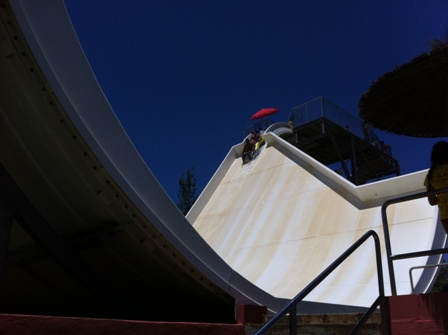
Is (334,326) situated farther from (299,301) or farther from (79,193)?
(79,193)

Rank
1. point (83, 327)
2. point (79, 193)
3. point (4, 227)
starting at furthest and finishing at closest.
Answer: point (79, 193) → point (4, 227) → point (83, 327)

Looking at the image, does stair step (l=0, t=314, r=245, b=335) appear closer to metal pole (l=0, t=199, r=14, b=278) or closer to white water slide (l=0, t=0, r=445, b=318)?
metal pole (l=0, t=199, r=14, b=278)

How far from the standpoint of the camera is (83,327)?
3215 mm

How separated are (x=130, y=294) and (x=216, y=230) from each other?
9.20m

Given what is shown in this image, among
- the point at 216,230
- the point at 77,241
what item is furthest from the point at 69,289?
the point at 216,230

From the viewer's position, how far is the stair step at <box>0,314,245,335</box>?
2.90 m

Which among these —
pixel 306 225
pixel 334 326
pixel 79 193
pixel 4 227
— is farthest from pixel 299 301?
pixel 306 225

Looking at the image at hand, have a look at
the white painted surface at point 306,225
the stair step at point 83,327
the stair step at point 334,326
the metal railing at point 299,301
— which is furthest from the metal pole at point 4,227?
the white painted surface at point 306,225

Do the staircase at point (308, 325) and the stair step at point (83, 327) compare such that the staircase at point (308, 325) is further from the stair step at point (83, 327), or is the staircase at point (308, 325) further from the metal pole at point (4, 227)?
the metal pole at point (4, 227)

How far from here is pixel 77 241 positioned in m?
5.02

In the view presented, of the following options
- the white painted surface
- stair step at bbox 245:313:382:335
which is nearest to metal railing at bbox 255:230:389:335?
stair step at bbox 245:313:382:335

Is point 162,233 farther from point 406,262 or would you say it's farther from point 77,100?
point 406,262

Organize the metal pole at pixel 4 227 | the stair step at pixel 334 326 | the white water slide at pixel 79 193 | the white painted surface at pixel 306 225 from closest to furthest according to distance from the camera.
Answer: the metal pole at pixel 4 227 < the stair step at pixel 334 326 < the white water slide at pixel 79 193 < the white painted surface at pixel 306 225

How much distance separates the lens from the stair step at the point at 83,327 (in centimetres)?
290
